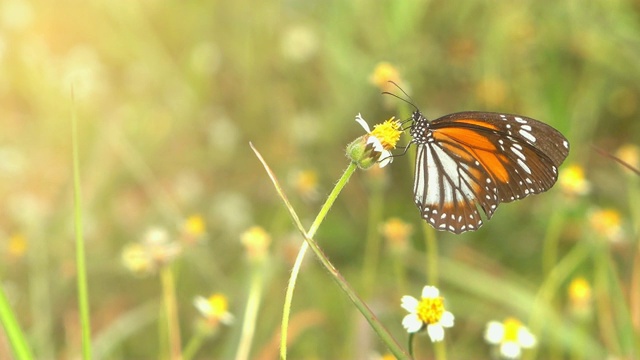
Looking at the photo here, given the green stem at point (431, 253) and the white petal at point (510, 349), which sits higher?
the green stem at point (431, 253)

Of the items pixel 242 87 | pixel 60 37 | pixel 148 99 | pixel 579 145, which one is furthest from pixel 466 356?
pixel 60 37

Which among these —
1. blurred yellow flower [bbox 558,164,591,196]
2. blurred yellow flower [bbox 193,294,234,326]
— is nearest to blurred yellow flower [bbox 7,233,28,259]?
blurred yellow flower [bbox 193,294,234,326]

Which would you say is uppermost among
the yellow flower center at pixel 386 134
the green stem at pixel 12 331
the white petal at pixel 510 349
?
the yellow flower center at pixel 386 134

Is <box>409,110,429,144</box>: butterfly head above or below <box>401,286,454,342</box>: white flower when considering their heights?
above

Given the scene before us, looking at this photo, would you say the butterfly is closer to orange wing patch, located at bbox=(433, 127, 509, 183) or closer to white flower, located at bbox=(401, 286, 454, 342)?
orange wing patch, located at bbox=(433, 127, 509, 183)

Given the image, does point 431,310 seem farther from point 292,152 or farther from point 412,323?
point 292,152

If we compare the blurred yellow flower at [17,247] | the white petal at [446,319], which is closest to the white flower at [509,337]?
the white petal at [446,319]

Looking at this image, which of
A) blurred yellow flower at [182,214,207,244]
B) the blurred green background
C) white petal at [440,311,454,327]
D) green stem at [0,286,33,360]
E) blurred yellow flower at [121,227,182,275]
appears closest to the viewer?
green stem at [0,286,33,360]

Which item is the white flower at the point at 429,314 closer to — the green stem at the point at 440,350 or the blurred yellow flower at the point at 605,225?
the green stem at the point at 440,350
